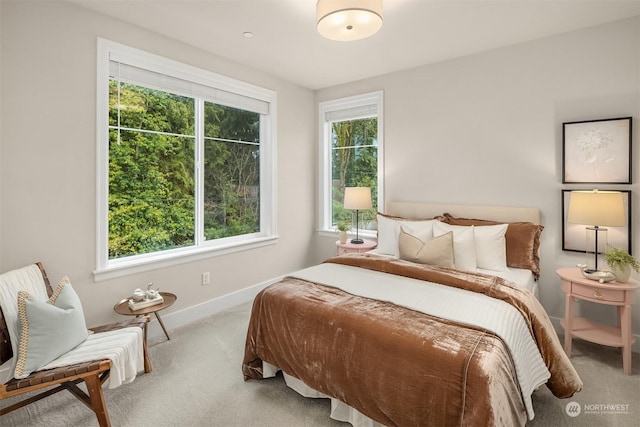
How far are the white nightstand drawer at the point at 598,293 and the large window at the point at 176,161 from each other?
2.98 m

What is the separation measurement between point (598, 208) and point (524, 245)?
1.90 ft

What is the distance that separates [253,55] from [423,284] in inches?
106

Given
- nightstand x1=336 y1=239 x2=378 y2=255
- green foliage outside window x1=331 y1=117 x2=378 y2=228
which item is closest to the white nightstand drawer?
nightstand x1=336 y1=239 x2=378 y2=255

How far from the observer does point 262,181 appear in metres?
4.03

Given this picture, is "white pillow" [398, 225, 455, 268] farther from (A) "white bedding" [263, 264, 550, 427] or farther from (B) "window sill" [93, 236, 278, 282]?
(B) "window sill" [93, 236, 278, 282]

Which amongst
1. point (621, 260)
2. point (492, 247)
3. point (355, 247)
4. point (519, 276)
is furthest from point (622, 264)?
point (355, 247)

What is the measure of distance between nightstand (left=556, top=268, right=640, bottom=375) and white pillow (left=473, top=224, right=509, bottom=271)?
43 centimetres

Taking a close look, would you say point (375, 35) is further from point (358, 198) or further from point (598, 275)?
point (598, 275)

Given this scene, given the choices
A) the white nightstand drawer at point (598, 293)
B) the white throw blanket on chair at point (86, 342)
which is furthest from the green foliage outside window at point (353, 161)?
the white throw blanket on chair at point (86, 342)

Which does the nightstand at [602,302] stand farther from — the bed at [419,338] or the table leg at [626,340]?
the bed at [419,338]

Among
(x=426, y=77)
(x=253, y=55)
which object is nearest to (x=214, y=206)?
(x=253, y=55)

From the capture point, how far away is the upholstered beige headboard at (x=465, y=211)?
3.02 m

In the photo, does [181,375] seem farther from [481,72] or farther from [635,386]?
[481,72]

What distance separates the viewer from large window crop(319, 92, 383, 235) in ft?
13.4
